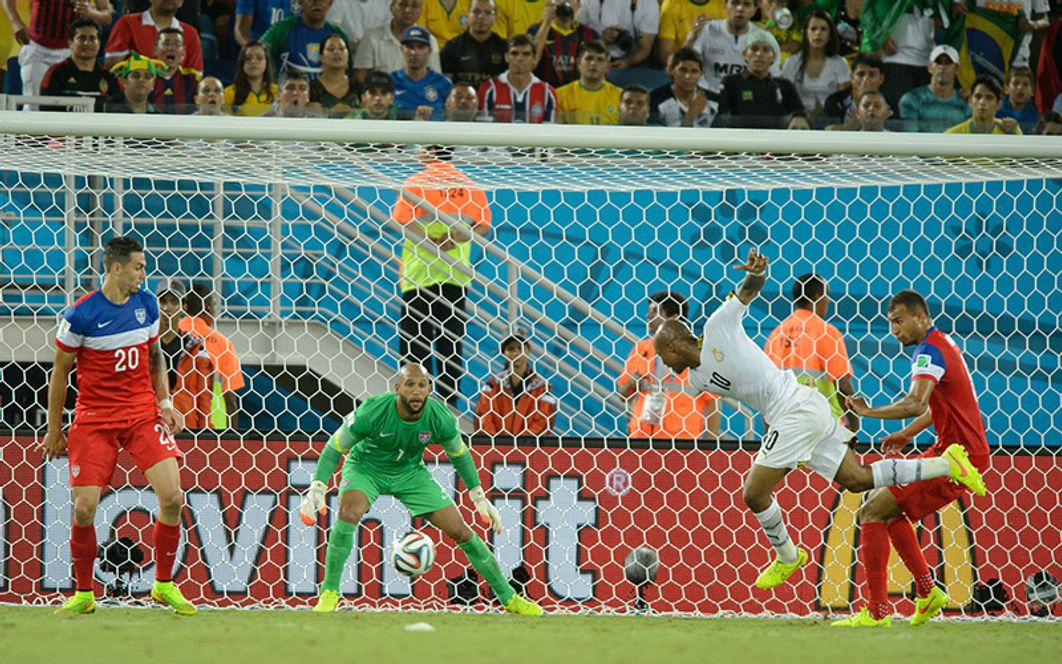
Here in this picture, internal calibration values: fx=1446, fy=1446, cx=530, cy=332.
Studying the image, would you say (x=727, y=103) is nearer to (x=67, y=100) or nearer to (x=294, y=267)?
(x=294, y=267)

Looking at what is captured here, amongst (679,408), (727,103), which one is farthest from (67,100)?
(727,103)

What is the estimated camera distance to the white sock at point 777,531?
6.57m

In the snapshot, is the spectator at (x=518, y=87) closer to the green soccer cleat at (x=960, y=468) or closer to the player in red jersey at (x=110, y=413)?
the player in red jersey at (x=110, y=413)

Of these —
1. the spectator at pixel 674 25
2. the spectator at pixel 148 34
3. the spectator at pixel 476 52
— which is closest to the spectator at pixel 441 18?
the spectator at pixel 476 52

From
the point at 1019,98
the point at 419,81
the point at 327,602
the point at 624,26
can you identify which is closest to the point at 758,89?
the point at 624,26

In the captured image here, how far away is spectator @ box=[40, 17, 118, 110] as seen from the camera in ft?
30.4

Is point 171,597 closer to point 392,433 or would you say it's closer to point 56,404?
point 56,404

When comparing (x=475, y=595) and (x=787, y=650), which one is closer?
(x=787, y=650)

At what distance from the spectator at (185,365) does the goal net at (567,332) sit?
22 cm

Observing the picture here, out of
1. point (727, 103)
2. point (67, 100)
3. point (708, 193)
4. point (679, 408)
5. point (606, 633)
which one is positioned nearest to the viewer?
point (606, 633)

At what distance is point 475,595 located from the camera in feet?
26.0

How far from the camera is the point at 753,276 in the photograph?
611 centimetres

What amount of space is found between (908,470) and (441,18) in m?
5.92

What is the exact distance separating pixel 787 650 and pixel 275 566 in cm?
336
